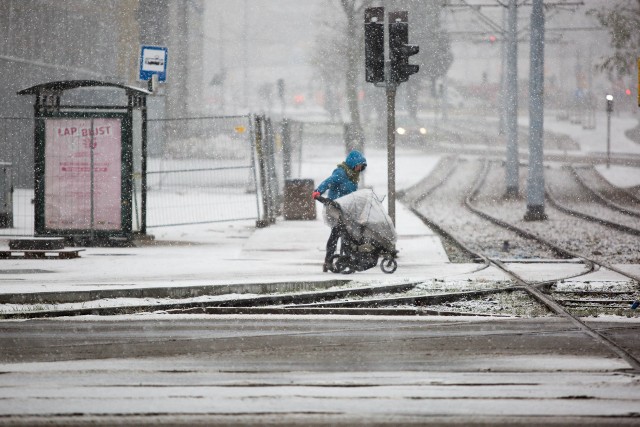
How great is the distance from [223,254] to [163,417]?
988cm

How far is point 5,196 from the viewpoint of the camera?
64.0 feet

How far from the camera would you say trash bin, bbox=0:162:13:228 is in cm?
1942

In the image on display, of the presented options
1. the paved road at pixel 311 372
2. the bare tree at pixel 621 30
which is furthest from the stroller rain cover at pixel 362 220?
the bare tree at pixel 621 30

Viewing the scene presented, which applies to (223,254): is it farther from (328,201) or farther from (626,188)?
(626,188)

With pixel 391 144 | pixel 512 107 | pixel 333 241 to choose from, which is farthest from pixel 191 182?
pixel 333 241

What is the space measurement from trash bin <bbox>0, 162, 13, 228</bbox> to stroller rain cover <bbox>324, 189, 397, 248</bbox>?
847 cm

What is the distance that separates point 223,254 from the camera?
1548 cm

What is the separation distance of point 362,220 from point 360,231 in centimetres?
15

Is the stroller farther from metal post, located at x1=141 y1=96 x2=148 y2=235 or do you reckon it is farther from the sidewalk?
metal post, located at x1=141 y1=96 x2=148 y2=235

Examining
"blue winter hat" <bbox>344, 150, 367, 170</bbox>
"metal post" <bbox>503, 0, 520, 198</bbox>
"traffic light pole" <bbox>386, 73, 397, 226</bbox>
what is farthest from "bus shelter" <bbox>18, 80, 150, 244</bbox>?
"metal post" <bbox>503, 0, 520, 198</bbox>

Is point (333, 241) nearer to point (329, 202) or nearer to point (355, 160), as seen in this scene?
point (329, 202)

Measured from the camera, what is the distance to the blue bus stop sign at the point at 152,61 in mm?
19406

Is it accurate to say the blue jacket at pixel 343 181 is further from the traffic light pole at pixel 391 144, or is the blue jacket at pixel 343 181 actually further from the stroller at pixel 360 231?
the traffic light pole at pixel 391 144

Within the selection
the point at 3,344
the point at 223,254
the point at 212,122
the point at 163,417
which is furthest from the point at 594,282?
the point at 212,122
